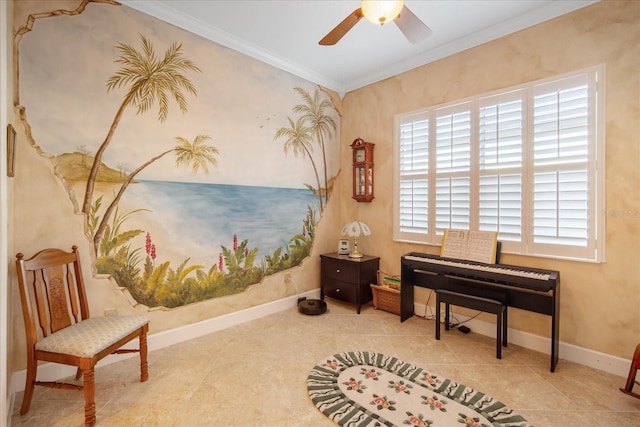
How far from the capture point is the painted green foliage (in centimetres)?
254

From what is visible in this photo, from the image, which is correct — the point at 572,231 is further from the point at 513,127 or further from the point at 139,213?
the point at 139,213

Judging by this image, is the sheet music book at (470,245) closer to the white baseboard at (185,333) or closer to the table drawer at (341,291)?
the table drawer at (341,291)

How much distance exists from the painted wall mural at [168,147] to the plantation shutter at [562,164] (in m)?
2.53

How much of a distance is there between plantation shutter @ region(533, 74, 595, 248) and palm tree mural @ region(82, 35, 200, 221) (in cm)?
330

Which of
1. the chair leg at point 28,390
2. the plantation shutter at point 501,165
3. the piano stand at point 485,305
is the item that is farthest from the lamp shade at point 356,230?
the chair leg at point 28,390

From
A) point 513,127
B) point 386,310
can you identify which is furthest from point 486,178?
point 386,310

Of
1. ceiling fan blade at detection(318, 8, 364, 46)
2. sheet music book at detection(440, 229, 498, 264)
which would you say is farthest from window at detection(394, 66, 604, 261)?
ceiling fan blade at detection(318, 8, 364, 46)

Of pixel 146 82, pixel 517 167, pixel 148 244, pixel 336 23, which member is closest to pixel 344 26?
pixel 336 23

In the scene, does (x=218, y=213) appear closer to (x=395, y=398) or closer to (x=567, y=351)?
(x=395, y=398)

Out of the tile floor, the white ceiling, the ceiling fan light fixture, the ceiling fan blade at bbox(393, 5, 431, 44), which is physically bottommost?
the tile floor

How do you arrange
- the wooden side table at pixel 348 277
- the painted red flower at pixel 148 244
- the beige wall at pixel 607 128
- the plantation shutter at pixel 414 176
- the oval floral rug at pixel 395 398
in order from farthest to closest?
the wooden side table at pixel 348 277
the plantation shutter at pixel 414 176
the painted red flower at pixel 148 244
the beige wall at pixel 607 128
the oval floral rug at pixel 395 398

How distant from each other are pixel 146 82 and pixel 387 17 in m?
2.15

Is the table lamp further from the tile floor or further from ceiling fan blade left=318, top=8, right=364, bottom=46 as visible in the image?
ceiling fan blade left=318, top=8, right=364, bottom=46

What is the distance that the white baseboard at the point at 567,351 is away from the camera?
7.88 ft
